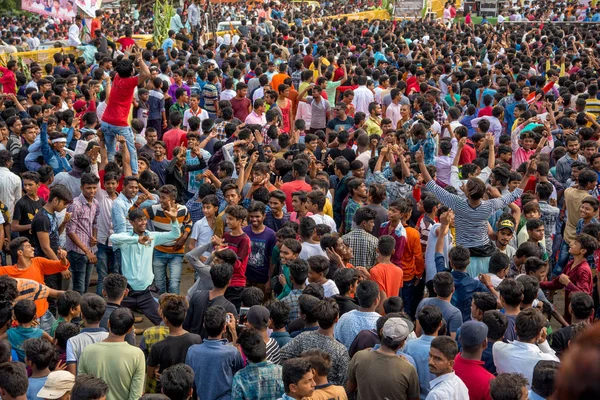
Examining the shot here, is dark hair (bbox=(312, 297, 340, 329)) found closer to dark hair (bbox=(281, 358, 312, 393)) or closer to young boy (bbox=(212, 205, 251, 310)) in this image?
dark hair (bbox=(281, 358, 312, 393))

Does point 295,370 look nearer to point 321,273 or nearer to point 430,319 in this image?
point 430,319

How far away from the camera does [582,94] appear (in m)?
13.3

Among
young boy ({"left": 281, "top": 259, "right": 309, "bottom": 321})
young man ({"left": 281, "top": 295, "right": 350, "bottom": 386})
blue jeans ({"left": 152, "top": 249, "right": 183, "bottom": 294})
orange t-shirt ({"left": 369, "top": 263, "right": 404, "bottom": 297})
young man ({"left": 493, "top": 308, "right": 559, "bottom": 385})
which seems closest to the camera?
young man ({"left": 493, "top": 308, "right": 559, "bottom": 385})

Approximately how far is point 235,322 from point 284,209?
2.84m

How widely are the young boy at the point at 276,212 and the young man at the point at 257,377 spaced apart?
3163 mm

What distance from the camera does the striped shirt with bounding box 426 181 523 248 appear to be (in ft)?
25.5

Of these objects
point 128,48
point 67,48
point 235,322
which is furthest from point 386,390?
point 67,48

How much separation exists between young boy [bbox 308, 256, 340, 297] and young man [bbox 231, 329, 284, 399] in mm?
1430

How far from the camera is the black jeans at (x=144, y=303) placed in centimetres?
746

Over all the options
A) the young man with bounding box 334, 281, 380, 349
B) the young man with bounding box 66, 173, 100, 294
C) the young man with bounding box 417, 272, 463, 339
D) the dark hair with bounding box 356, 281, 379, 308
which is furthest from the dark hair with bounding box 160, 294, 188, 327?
the young man with bounding box 66, 173, 100, 294

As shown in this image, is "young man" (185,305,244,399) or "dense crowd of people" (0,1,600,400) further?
"young man" (185,305,244,399)

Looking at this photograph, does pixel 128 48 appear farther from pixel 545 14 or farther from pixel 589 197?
pixel 545 14

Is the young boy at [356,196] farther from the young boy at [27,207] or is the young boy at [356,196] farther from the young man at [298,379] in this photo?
the young man at [298,379]

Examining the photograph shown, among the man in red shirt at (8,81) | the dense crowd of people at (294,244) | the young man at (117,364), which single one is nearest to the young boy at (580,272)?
the dense crowd of people at (294,244)
